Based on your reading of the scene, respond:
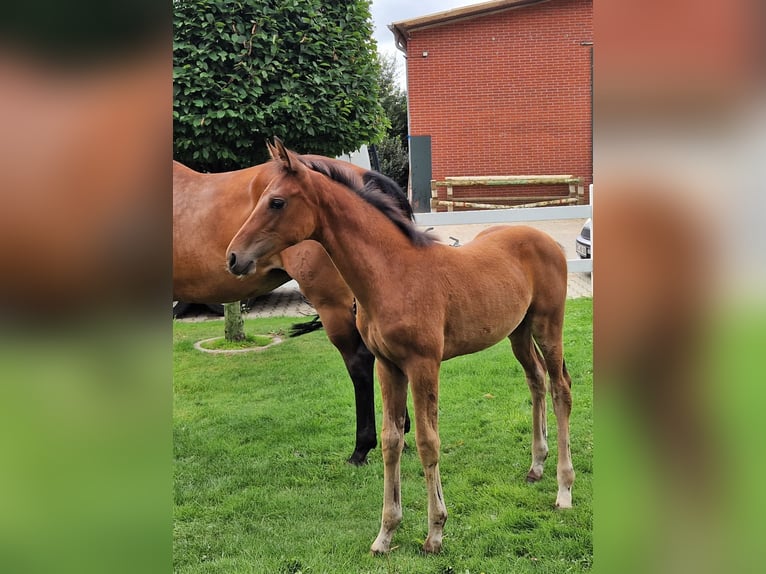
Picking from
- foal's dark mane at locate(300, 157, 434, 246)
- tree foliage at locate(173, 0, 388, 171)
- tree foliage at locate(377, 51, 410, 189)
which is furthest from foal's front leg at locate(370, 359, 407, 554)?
tree foliage at locate(377, 51, 410, 189)

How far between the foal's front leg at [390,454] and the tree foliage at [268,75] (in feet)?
8.28

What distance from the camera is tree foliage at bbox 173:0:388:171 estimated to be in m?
4.27

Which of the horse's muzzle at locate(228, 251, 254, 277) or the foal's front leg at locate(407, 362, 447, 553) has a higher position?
the horse's muzzle at locate(228, 251, 254, 277)

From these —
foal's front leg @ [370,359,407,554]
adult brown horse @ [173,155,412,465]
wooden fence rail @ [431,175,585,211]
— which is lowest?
foal's front leg @ [370,359,407,554]

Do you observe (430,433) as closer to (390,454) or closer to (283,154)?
(390,454)

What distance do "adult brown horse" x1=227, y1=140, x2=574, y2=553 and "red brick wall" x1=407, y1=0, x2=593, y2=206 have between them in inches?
401

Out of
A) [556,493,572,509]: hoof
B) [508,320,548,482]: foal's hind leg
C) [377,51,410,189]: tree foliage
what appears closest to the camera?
[556,493,572,509]: hoof

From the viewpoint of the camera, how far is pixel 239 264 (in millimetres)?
2318

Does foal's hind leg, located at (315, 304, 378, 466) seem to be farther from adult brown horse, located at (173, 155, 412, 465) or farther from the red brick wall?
the red brick wall

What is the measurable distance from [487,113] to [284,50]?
9.21 metres

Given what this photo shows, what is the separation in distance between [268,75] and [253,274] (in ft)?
5.47
